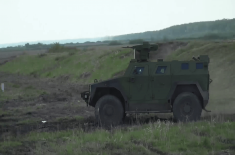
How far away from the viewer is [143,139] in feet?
37.3

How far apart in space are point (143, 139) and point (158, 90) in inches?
116

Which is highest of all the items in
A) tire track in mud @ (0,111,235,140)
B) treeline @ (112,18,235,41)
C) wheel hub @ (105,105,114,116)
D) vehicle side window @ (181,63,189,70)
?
treeline @ (112,18,235,41)

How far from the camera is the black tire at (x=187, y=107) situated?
1360 cm

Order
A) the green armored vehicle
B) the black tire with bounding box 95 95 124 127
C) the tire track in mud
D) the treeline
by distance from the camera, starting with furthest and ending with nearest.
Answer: the treeline, the black tire with bounding box 95 95 124 127, the tire track in mud, the green armored vehicle

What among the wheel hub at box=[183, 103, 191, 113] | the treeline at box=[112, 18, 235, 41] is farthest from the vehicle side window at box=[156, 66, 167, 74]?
the treeline at box=[112, 18, 235, 41]

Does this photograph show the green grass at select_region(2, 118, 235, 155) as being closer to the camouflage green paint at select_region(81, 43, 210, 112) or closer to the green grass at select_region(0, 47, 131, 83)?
the camouflage green paint at select_region(81, 43, 210, 112)

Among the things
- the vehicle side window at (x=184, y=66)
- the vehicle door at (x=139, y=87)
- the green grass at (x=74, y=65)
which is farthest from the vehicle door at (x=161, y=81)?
the green grass at (x=74, y=65)

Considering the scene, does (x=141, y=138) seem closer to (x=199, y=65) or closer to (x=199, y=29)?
(x=199, y=65)

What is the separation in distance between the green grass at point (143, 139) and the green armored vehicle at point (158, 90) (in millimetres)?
949

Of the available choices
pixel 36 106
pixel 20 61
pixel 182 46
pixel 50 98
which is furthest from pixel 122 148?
pixel 20 61

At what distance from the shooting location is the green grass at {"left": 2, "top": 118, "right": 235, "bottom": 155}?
34.0 ft

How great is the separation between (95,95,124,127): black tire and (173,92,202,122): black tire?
1.96m

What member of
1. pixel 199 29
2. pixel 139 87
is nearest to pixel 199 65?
pixel 139 87

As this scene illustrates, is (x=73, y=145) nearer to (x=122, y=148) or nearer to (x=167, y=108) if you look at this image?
(x=122, y=148)
